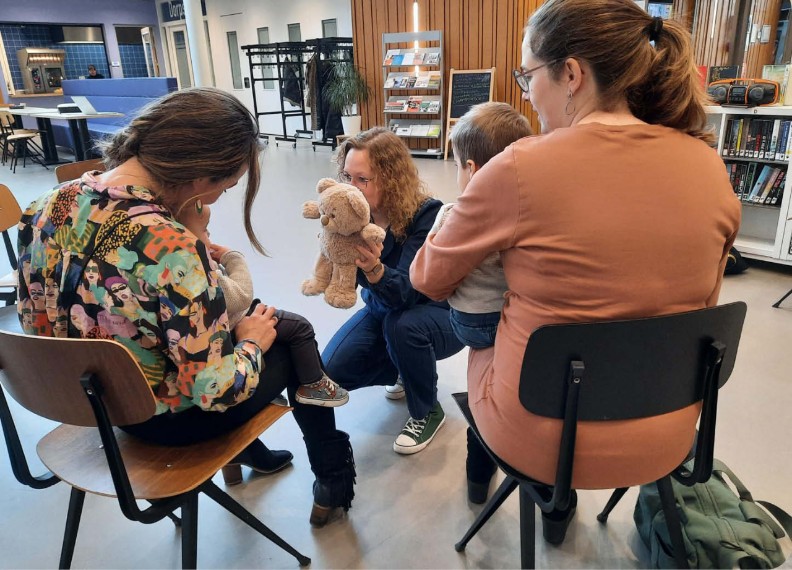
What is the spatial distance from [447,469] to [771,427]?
1257mm

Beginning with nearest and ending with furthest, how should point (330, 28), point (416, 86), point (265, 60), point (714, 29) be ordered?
1. point (714, 29)
2. point (416, 86)
3. point (330, 28)
4. point (265, 60)

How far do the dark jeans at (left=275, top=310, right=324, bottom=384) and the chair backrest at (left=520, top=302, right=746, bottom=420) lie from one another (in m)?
0.67

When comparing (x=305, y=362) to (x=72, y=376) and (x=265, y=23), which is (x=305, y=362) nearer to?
(x=72, y=376)

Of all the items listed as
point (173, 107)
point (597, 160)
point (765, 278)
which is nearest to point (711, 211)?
point (597, 160)

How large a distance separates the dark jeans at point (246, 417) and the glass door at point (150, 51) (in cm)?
1594

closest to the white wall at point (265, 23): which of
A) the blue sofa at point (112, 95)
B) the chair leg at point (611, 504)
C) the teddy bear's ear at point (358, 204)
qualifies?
the blue sofa at point (112, 95)

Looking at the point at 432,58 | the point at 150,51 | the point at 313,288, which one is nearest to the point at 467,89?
the point at 432,58

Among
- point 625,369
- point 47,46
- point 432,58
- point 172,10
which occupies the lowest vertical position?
point 625,369

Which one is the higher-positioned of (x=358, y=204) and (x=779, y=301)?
(x=358, y=204)

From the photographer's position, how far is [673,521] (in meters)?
1.31

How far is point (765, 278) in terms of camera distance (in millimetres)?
3674

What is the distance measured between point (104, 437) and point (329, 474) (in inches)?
29.7

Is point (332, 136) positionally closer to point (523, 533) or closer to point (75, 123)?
point (75, 123)

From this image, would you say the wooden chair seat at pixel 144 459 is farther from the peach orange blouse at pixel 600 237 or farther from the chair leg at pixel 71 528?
the peach orange blouse at pixel 600 237
